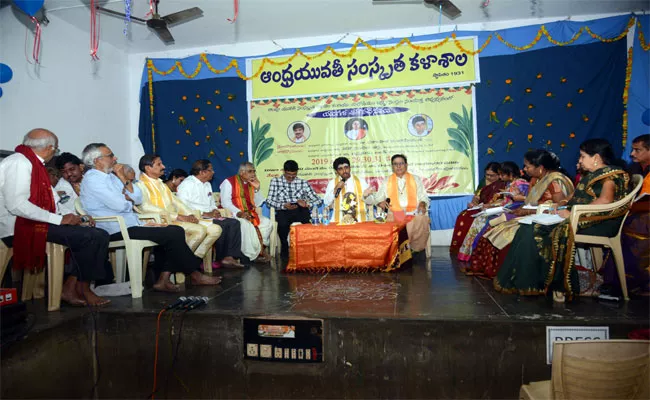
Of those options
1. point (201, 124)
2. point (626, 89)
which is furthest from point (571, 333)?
point (201, 124)

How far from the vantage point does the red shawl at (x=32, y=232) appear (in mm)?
2719

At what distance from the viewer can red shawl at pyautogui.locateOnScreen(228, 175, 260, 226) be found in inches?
204

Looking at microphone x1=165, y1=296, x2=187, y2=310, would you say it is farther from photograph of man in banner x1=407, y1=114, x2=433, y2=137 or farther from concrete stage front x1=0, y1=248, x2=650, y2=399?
photograph of man in banner x1=407, y1=114, x2=433, y2=137

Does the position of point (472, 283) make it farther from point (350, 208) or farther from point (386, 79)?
point (386, 79)

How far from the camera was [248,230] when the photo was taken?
482 cm

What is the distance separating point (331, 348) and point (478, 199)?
3.36 metres

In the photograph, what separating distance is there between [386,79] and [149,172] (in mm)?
3283

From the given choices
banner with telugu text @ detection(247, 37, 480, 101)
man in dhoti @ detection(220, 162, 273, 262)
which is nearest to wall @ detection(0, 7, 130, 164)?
banner with telugu text @ detection(247, 37, 480, 101)

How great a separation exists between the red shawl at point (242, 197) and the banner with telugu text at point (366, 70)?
1.49 meters

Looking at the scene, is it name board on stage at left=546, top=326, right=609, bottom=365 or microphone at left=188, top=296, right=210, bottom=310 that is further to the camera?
microphone at left=188, top=296, right=210, bottom=310

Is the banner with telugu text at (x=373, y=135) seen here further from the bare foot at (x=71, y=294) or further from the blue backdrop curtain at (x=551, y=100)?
the bare foot at (x=71, y=294)

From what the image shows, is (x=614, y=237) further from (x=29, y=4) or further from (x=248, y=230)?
(x=29, y=4)

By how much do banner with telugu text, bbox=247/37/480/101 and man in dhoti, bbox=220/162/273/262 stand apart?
56.7 inches

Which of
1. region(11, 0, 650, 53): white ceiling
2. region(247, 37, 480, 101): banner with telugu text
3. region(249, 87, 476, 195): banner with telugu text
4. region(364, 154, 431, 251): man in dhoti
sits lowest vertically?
region(364, 154, 431, 251): man in dhoti
